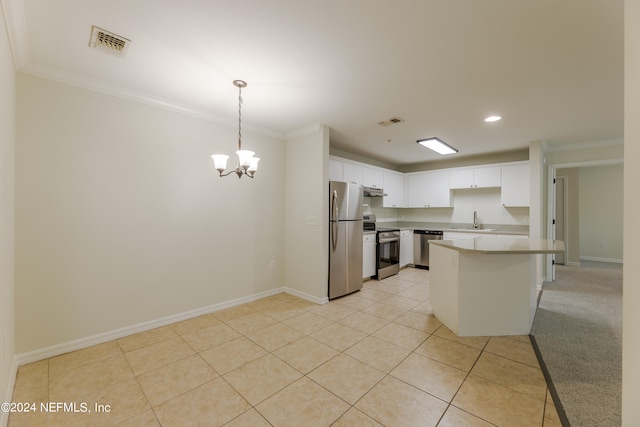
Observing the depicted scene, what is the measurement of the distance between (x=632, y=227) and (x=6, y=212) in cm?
345

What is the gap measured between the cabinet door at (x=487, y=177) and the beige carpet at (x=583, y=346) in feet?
6.83

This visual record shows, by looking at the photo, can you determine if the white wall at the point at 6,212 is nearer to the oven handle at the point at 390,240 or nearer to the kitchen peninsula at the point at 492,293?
the kitchen peninsula at the point at 492,293

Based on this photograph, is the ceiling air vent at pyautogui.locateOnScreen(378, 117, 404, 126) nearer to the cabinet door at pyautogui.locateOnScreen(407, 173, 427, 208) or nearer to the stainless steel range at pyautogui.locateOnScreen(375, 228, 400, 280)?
the stainless steel range at pyautogui.locateOnScreen(375, 228, 400, 280)

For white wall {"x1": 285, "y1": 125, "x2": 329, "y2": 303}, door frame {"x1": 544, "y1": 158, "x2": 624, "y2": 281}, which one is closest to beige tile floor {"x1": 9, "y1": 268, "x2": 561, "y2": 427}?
white wall {"x1": 285, "y1": 125, "x2": 329, "y2": 303}

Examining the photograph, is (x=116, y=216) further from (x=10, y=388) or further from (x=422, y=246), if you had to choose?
(x=422, y=246)

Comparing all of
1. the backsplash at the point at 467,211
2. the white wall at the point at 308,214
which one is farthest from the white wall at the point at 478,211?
the white wall at the point at 308,214

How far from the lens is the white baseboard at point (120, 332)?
224 centimetres

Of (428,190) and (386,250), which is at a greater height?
(428,190)

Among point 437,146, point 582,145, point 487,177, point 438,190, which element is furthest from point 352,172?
point 582,145

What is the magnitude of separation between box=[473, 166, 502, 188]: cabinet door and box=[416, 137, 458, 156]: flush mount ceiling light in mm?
820

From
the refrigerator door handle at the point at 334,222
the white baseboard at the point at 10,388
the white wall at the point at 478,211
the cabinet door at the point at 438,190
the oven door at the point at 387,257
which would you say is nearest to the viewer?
the white baseboard at the point at 10,388

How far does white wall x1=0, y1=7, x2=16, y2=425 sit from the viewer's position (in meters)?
1.63

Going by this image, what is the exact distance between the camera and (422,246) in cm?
591

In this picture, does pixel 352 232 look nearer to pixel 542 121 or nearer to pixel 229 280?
pixel 229 280
